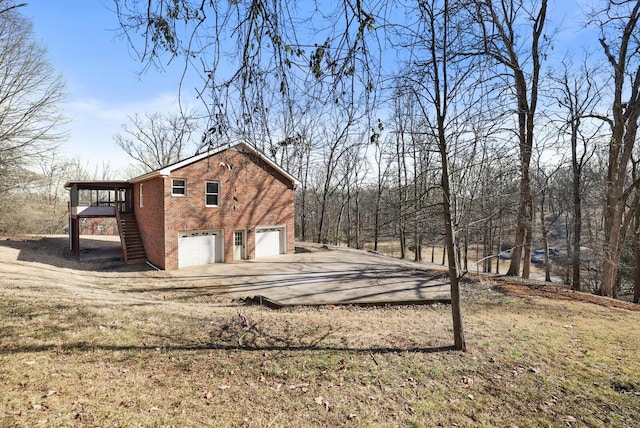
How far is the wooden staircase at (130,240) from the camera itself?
1634cm

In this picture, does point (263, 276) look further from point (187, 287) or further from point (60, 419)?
point (60, 419)

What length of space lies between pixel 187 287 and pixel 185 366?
782 centimetres

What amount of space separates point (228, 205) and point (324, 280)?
7256 mm

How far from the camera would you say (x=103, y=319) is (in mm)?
5910

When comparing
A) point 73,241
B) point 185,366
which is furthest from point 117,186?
point 185,366

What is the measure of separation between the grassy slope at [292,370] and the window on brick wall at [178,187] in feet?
27.1

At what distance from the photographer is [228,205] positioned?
16.6 meters

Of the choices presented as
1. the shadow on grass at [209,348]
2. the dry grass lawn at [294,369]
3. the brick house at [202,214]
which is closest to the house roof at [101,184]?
the brick house at [202,214]

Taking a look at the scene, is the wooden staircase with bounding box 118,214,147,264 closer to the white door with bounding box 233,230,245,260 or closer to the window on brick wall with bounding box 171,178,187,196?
the window on brick wall with bounding box 171,178,187,196

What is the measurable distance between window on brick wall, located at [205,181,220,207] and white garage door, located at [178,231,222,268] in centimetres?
155

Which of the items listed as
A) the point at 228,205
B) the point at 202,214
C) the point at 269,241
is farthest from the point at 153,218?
the point at 269,241

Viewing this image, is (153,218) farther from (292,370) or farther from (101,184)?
(292,370)

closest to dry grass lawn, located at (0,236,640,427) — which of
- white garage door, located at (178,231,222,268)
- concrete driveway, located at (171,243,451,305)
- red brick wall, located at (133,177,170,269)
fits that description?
concrete driveway, located at (171,243,451,305)

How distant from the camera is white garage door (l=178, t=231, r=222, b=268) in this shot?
599 inches
